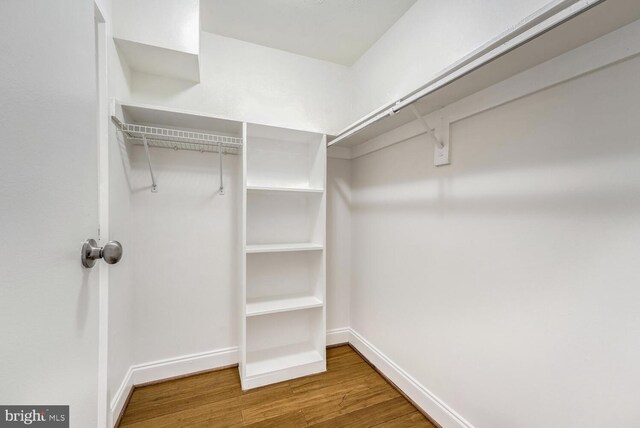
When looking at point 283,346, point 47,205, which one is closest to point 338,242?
point 283,346

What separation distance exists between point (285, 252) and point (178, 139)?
1125mm

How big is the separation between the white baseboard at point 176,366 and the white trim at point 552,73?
2.17m

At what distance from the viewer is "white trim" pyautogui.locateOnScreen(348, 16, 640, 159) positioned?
808 millimetres

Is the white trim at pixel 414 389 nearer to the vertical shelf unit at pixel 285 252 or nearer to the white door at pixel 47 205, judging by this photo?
the vertical shelf unit at pixel 285 252

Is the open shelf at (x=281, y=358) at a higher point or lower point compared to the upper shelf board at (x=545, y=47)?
lower

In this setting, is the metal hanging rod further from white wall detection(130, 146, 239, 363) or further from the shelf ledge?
the shelf ledge

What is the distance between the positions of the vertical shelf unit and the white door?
114 centimetres

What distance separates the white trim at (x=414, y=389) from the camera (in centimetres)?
136

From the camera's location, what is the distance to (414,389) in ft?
5.24

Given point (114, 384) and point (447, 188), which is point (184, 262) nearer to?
point (114, 384)

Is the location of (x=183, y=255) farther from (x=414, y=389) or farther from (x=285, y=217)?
(x=414, y=389)

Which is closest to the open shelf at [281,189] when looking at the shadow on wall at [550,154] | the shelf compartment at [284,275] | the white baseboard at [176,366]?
the shelf compartment at [284,275]

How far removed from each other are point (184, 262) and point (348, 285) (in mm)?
1412

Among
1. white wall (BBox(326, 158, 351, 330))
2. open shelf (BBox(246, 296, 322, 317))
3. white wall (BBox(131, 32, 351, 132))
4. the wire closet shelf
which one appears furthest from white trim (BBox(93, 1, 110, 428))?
white wall (BBox(326, 158, 351, 330))
